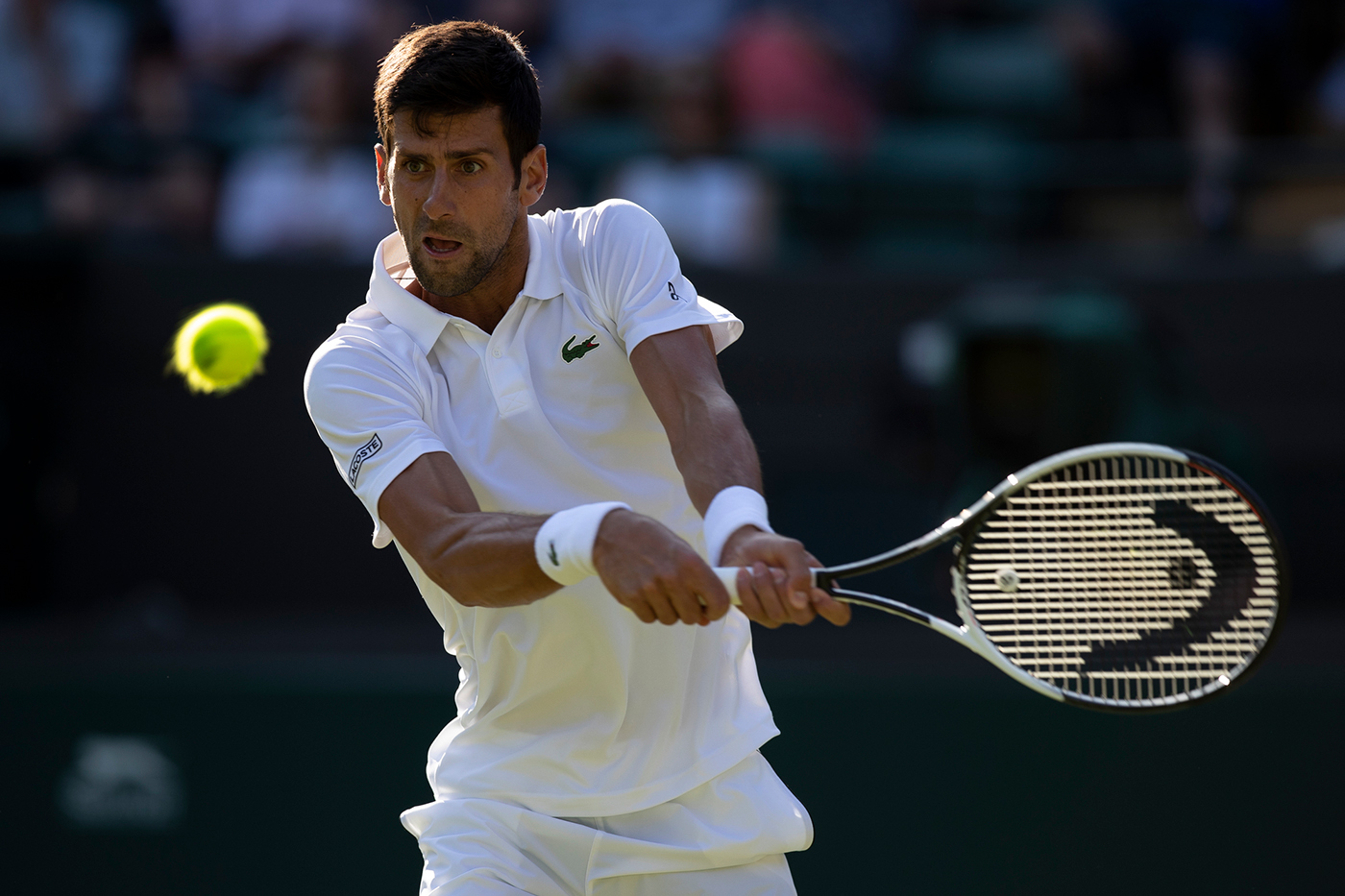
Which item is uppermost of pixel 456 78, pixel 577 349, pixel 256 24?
pixel 256 24

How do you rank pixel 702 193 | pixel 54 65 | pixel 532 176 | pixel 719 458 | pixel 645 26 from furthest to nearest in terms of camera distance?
pixel 645 26 < pixel 54 65 < pixel 702 193 < pixel 532 176 < pixel 719 458

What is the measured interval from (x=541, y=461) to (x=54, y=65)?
4114 mm

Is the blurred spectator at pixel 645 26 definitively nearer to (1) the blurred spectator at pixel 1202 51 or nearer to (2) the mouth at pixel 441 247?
(1) the blurred spectator at pixel 1202 51

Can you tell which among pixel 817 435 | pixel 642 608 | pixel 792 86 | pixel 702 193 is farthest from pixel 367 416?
pixel 792 86

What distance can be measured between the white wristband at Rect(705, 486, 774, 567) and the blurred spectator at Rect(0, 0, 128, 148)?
4044mm

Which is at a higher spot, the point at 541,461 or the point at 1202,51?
the point at 1202,51

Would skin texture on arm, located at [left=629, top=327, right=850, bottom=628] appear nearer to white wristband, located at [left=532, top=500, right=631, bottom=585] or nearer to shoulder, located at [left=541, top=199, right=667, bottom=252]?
white wristband, located at [left=532, top=500, right=631, bottom=585]

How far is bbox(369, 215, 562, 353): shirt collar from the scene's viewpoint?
233 cm

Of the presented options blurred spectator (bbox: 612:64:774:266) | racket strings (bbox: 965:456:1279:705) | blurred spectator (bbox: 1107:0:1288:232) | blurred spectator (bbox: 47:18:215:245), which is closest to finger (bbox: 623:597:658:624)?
racket strings (bbox: 965:456:1279:705)

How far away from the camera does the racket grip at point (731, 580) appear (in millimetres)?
1945

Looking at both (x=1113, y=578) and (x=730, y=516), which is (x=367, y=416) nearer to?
(x=730, y=516)

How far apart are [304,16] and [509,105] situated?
4.07 metres

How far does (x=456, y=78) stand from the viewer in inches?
87.4

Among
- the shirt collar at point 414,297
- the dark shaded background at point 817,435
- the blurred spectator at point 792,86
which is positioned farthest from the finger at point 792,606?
the blurred spectator at point 792,86
